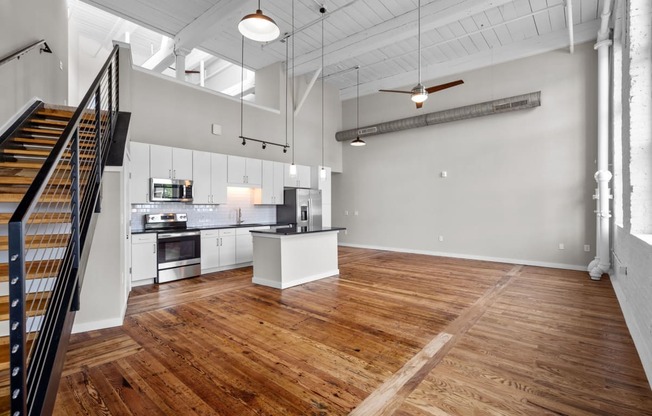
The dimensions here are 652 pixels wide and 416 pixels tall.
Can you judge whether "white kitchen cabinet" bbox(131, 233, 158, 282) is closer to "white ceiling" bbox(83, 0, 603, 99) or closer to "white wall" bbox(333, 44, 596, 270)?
"white ceiling" bbox(83, 0, 603, 99)

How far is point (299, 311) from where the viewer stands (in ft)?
13.1

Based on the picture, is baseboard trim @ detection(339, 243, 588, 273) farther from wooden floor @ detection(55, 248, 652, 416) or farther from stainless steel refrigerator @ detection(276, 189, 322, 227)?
stainless steel refrigerator @ detection(276, 189, 322, 227)

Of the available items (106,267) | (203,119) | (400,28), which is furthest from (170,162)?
(400,28)

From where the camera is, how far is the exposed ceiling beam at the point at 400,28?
534 cm

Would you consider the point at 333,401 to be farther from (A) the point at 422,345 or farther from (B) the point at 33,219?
(B) the point at 33,219

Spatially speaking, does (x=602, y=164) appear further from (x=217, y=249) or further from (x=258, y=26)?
(x=217, y=249)

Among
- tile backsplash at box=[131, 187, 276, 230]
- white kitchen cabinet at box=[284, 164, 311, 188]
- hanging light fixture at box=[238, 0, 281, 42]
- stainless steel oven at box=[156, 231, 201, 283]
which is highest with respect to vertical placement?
hanging light fixture at box=[238, 0, 281, 42]

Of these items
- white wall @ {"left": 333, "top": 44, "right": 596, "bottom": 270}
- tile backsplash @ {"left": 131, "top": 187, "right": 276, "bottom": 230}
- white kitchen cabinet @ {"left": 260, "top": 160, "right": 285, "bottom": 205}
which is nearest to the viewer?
tile backsplash @ {"left": 131, "top": 187, "right": 276, "bottom": 230}

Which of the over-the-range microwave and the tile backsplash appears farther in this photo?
the tile backsplash

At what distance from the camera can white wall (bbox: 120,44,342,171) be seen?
5.88 meters

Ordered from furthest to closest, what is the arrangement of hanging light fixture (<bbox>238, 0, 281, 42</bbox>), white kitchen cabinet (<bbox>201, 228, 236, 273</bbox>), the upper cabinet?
white kitchen cabinet (<bbox>201, 228, 236, 273</bbox>) < the upper cabinet < hanging light fixture (<bbox>238, 0, 281, 42</bbox>)

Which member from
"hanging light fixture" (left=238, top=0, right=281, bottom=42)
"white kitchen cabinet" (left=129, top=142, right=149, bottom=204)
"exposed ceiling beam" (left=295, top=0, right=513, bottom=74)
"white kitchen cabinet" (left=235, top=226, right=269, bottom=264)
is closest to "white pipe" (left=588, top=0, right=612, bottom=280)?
"exposed ceiling beam" (left=295, top=0, right=513, bottom=74)

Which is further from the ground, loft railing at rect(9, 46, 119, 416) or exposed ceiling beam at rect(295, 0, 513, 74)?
exposed ceiling beam at rect(295, 0, 513, 74)

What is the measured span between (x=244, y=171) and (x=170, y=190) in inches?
66.3
